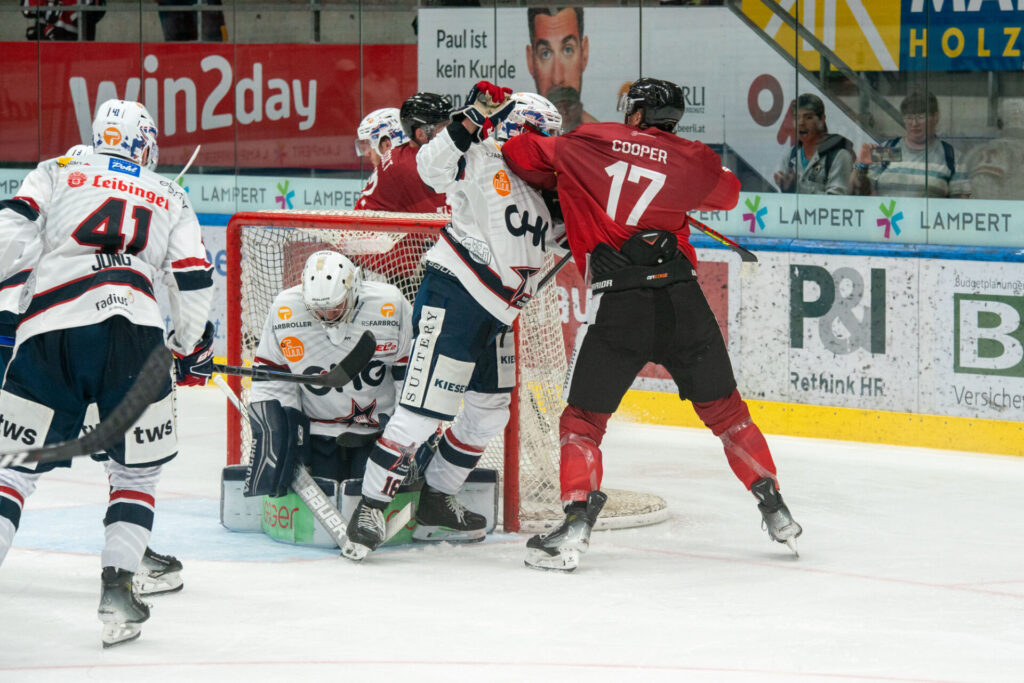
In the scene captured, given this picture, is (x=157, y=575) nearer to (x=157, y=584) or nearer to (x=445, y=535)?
(x=157, y=584)

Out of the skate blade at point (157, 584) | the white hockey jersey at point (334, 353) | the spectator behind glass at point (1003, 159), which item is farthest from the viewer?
the spectator behind glass at point (1003, 159)

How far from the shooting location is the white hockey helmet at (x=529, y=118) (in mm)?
4734

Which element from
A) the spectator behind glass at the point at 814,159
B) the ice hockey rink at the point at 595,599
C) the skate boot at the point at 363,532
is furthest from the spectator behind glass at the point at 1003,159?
the skate boot at the point at 363,532

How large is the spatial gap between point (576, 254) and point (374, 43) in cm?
414

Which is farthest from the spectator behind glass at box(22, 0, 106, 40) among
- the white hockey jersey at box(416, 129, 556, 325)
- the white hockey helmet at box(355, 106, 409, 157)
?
the white hockey jersey at box(416, 129, 556, 325)

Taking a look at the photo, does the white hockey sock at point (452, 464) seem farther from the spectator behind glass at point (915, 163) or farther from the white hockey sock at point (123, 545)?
the spectator behind glass at point (915, 163)

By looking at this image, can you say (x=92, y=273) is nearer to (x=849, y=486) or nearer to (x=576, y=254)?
(x=576, y=254)

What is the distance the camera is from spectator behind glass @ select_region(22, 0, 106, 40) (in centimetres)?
932

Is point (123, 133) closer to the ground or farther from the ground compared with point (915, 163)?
closer to the ground

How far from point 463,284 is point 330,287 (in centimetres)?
38

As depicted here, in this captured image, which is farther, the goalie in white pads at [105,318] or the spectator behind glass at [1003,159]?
the spectator behind glass at [1003,159]

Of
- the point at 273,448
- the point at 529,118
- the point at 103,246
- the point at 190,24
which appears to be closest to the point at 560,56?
the point at 190,24

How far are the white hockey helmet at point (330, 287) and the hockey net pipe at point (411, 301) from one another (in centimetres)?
44

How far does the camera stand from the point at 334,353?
188 inches
